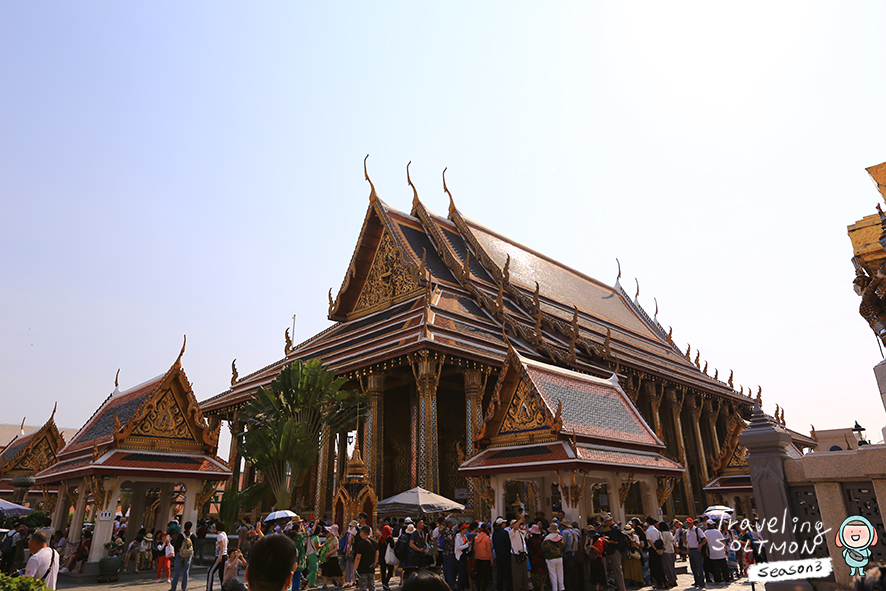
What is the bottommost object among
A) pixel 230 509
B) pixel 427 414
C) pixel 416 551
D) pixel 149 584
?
pixel 149 584

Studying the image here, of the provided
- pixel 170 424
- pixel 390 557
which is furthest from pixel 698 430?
pixel 170 424

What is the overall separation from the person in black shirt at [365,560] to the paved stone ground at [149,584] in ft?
5.81

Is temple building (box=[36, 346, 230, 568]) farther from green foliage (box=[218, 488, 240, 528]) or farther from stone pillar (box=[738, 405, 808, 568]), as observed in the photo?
stone pillar (box=[738, 405, 808, 568])

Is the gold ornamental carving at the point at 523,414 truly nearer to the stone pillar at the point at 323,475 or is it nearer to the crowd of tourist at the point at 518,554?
the crowd of tourist at the point at 518,554

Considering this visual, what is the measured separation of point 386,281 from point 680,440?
41.7 ft

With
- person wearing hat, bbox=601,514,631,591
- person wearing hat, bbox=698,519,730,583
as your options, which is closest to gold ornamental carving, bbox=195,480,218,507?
person wearing hat, bbox=601,514,631,591

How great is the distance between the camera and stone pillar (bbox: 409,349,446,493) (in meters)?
13.9

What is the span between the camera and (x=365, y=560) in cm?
805

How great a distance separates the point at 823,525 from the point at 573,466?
4173 millimetres

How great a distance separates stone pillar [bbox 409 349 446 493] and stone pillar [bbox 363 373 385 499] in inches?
48.0

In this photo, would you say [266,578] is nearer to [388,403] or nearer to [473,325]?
[473,325]

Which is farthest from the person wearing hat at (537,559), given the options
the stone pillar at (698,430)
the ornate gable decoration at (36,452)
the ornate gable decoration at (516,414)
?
the ornate gable decoration at (36,452)

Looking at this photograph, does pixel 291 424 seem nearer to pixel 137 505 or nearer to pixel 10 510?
pixel 137 505

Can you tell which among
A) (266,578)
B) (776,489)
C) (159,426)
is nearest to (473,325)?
(159,426)
